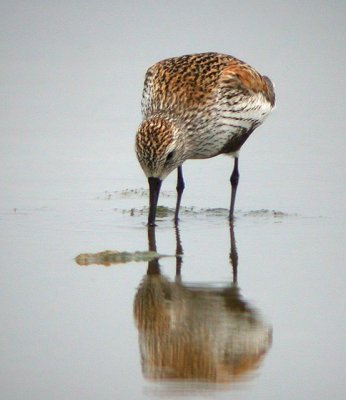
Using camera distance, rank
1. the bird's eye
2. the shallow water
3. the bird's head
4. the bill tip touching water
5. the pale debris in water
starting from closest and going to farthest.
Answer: the shallow water → the pale debris in water → the bird's head → the bird's eye → the bill tip touching water

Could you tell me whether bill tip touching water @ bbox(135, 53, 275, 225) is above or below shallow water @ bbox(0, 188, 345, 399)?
above

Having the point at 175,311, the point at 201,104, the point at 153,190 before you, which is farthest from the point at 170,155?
the point at 175,311

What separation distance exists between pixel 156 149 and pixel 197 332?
295 cm

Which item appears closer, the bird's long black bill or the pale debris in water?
the pale debris in water

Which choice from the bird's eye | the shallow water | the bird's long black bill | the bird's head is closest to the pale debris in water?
the shallow water

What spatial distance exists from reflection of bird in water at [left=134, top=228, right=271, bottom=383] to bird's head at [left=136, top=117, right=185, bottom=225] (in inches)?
64.8

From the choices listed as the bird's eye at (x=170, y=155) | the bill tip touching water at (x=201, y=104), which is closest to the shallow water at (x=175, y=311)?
the bird's eye at (x=170, y=155)

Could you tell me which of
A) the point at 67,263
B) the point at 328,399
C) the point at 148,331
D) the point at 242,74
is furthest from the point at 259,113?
the point at 328,399

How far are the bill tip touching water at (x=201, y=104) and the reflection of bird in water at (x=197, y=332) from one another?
2.32 m

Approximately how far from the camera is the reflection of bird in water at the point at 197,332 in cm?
592

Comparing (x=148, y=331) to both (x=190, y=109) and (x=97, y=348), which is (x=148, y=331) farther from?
(x=190, y=109)

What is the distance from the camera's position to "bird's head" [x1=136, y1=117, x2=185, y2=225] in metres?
9.17

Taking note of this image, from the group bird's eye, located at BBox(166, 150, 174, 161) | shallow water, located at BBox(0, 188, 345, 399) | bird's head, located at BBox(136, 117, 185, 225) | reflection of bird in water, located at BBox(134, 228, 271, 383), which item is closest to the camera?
shallow water, located at BBox(0, 188, 345, 399)

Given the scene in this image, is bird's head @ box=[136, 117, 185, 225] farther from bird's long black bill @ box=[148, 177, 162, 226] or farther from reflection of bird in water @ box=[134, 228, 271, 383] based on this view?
reflection of bird in water @ box=[134, 228, 271, 383]
